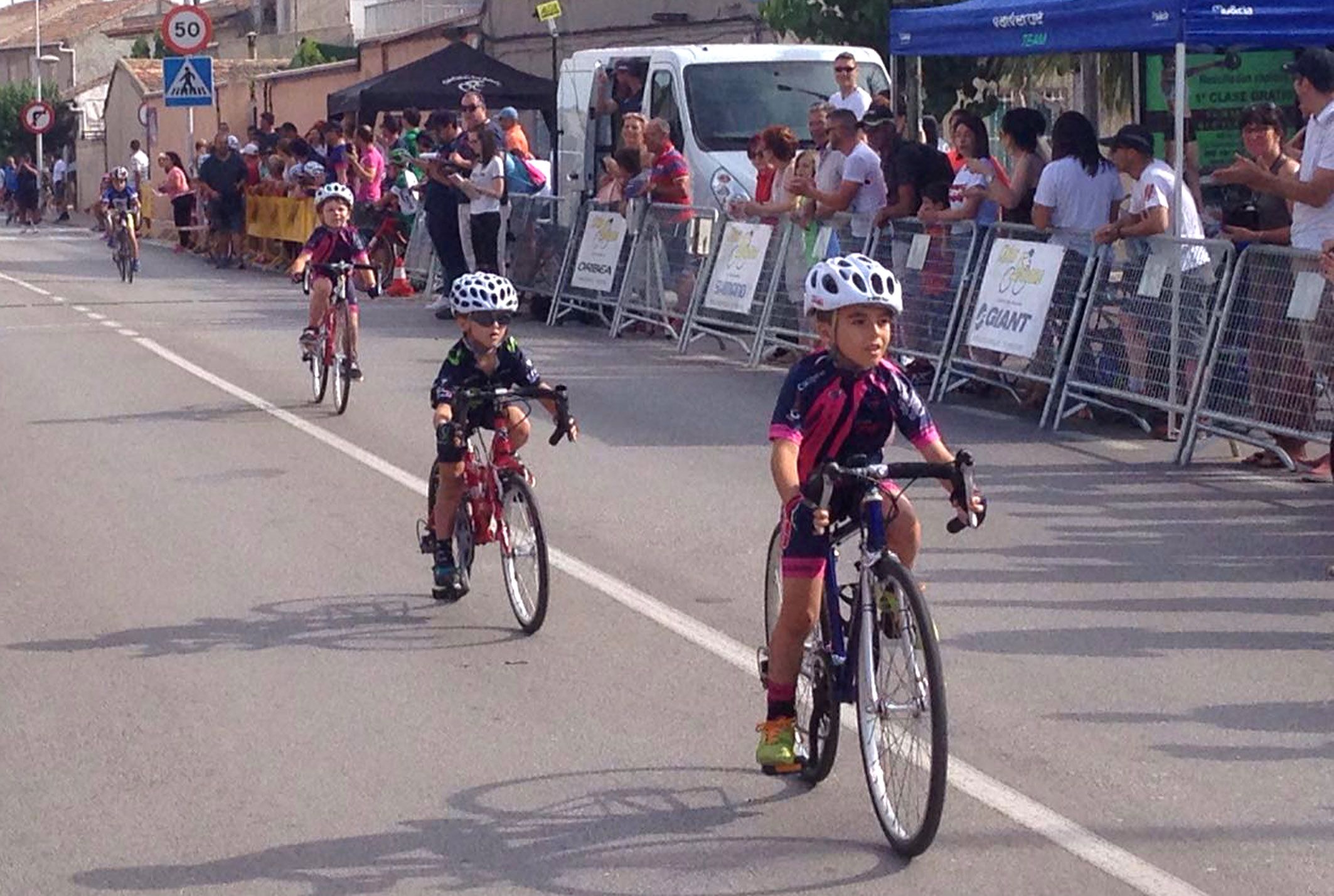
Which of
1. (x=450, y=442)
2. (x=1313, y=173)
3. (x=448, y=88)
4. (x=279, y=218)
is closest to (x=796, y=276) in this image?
(x=1313, y=173)

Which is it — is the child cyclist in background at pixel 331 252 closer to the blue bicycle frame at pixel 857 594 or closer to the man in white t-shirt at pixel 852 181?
the man in white t-shirt at pixel 852 181

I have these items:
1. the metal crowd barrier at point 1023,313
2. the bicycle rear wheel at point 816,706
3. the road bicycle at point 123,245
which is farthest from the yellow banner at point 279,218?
the bicycle rear wheel at point 816,706

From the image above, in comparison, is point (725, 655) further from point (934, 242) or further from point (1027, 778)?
point (934, 242)

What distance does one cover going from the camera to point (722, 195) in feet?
65.0

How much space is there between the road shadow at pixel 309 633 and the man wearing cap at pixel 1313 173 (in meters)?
4.96

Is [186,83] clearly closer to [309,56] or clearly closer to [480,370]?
[309,56]

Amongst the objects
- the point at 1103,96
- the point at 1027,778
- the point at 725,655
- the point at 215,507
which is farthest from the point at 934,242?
the point at 1027,778

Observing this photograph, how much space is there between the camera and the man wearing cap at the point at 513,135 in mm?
22438

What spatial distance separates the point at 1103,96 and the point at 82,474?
970 centimetres

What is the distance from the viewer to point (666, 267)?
18.7 m

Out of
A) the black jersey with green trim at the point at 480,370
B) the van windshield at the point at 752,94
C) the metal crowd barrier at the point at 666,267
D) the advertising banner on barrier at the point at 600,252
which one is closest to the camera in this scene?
the black jersey with green trim at the point at 480,370

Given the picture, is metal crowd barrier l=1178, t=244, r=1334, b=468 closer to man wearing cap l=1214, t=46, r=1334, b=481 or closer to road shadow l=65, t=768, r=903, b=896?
man wearing cap l=1214, t=46, r=1334, b=481

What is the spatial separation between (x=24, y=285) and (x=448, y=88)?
237 inches

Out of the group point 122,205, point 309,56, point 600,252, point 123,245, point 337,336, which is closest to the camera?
point 337,336
